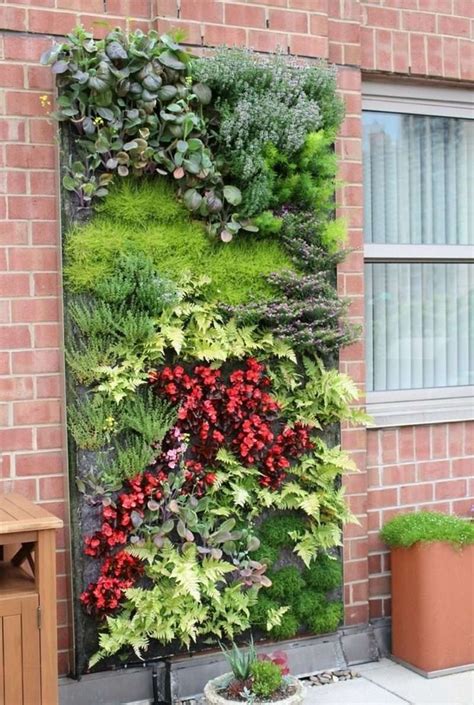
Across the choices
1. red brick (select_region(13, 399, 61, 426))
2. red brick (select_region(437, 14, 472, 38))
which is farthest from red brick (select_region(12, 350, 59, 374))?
red brick (select_region(437, 14, 472, 38))

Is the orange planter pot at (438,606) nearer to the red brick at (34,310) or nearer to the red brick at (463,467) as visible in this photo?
the red brick at (463,467)

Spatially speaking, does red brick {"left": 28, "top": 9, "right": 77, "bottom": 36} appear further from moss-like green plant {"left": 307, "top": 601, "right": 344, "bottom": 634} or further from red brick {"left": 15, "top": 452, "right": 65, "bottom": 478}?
moss-like green plant {"left": 307, "top": 601, "right": 344, "bottom": 634}

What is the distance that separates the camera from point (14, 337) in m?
3.77

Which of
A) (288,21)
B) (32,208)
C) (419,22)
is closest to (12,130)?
(32,208)

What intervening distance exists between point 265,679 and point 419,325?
2.21 meters

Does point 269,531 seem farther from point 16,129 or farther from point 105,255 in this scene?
point 16,129

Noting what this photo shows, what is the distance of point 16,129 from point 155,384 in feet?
3.95

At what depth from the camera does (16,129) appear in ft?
12.3

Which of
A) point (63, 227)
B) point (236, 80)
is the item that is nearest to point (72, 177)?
point (63, 227)

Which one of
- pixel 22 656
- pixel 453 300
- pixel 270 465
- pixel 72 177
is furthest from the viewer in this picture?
pixel 453 300

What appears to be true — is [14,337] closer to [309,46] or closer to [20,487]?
[20,487]

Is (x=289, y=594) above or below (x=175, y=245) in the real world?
below

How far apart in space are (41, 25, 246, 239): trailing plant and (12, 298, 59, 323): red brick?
0.45 meters

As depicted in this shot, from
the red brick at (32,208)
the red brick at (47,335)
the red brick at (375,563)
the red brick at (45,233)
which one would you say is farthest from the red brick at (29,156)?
the red brick at (375,563)
